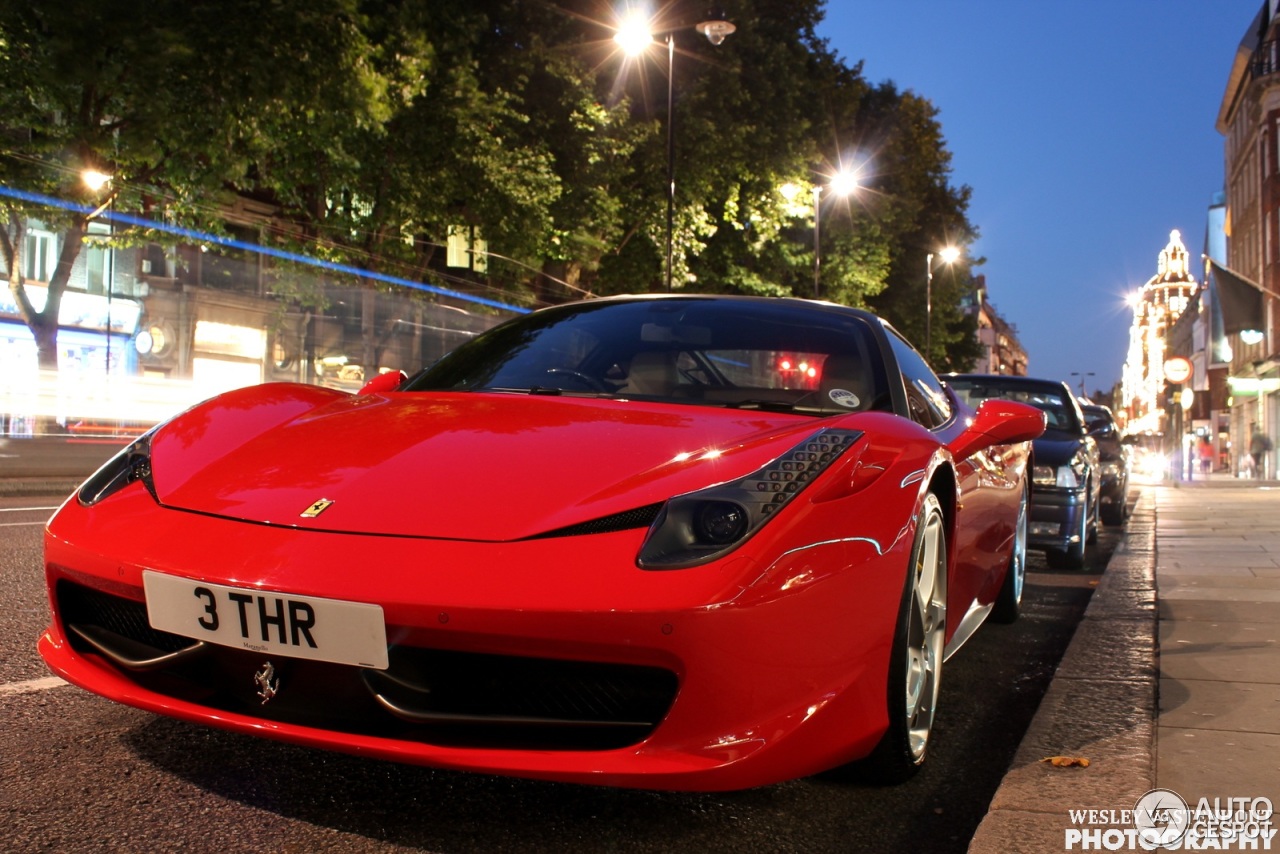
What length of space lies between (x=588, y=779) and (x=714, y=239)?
29.5 meters

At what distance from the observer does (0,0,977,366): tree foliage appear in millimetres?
16078

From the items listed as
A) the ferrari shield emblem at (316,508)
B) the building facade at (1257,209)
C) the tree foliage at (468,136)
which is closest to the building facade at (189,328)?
the tree foliage at (468,136)

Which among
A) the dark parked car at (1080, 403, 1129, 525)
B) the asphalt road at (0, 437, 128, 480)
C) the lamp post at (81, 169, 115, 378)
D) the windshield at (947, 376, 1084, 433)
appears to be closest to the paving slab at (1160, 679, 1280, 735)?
the windshield at (947, 376, 1084, 433)

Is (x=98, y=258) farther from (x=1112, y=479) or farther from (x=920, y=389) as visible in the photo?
(x=920, y=389)

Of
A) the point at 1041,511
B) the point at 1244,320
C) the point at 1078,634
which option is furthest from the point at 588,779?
the point at 1244,320

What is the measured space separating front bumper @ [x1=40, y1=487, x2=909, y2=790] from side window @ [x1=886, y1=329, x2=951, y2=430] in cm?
139

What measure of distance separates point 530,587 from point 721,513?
42cm

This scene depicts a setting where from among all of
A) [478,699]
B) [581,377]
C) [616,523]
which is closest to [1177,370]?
[581,377]

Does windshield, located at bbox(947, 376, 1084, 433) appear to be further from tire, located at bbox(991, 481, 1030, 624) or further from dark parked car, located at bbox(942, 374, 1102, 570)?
tire, located at bbox(991, 481, 1030, 624)

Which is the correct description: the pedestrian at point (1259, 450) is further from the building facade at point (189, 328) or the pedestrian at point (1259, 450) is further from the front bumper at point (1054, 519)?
the front bumper at point (1054, 519)

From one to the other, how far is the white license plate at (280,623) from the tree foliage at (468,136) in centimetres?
1465

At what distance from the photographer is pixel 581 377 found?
11.9 ft

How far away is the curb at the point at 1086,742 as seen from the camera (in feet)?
8.01

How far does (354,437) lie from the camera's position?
9.55 feet
